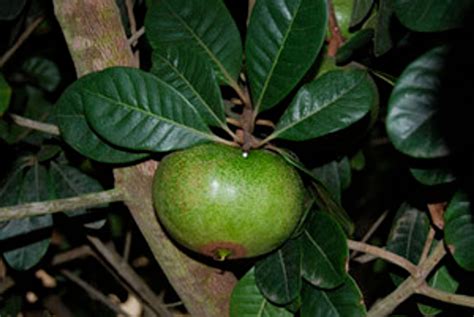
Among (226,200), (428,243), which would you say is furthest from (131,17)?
(428,243)

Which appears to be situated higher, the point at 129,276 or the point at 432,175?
the point at 432,175

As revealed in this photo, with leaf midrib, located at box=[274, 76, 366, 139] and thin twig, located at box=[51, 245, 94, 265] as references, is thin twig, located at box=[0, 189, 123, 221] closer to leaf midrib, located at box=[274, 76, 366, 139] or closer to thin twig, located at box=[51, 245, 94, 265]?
leaf midrib, located at box=[274, 76, 366, 139]

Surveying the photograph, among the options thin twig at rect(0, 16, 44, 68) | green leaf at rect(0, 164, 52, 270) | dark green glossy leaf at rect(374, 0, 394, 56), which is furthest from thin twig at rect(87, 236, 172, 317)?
dark green glossy leaf at rect(374, 0, 394, 56)

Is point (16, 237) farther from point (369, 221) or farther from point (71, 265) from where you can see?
point (369, 221)

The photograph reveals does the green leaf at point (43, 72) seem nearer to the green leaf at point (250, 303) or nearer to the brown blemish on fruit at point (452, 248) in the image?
the green leaf at point (250, 303)

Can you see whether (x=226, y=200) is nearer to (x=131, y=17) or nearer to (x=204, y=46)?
(x=204, y=46)

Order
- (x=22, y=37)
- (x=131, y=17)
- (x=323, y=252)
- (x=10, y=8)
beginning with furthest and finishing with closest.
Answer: (x=22, y=37), (x=10, y=8), (x=131, y=17), (x=323, y=252)

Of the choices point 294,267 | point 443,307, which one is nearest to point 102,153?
point 294,267
